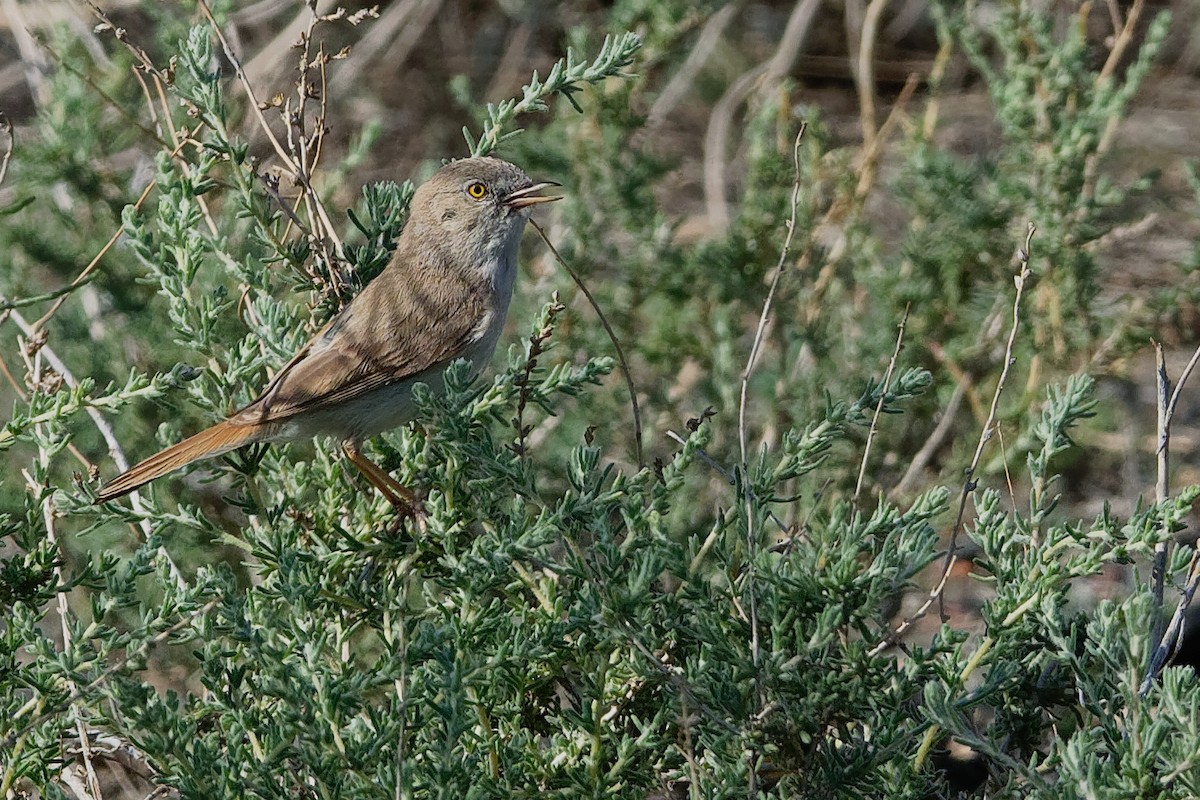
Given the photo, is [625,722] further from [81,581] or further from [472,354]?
[472,354]

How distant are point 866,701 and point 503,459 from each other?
85 cm

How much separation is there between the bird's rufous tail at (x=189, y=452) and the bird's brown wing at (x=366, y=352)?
4 centimetres

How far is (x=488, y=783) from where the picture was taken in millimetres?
2627

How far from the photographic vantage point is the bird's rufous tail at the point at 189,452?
3504mm

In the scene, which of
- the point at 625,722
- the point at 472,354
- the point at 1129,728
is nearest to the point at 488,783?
the point at 625,722

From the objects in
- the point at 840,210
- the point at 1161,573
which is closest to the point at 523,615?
the point at 1161,573

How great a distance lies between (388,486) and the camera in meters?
3.57

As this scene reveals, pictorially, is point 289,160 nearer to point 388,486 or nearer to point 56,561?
point 388,486

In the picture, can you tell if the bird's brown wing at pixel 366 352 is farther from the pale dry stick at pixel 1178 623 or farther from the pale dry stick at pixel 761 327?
the pale dry stick at pixel 1178 623

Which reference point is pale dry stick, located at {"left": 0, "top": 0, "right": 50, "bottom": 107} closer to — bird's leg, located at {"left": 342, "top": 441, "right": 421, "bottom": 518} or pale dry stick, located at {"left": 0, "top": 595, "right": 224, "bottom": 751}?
bird's leg, located at {"left": 342, "top": 441, "right": 421, "bottom": 518}

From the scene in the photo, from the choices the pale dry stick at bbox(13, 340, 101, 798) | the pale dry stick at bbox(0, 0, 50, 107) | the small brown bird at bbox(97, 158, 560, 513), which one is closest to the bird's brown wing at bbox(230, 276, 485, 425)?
the small brown bird at bbox(97, 158, 560, 513)

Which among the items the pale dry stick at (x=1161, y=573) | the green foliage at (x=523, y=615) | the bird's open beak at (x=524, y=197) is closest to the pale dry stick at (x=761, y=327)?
the green foliage at (x=523, y=615)

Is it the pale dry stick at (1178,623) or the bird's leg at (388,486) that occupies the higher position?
the bird's leg at (388,486)

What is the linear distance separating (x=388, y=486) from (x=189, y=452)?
0.51m
